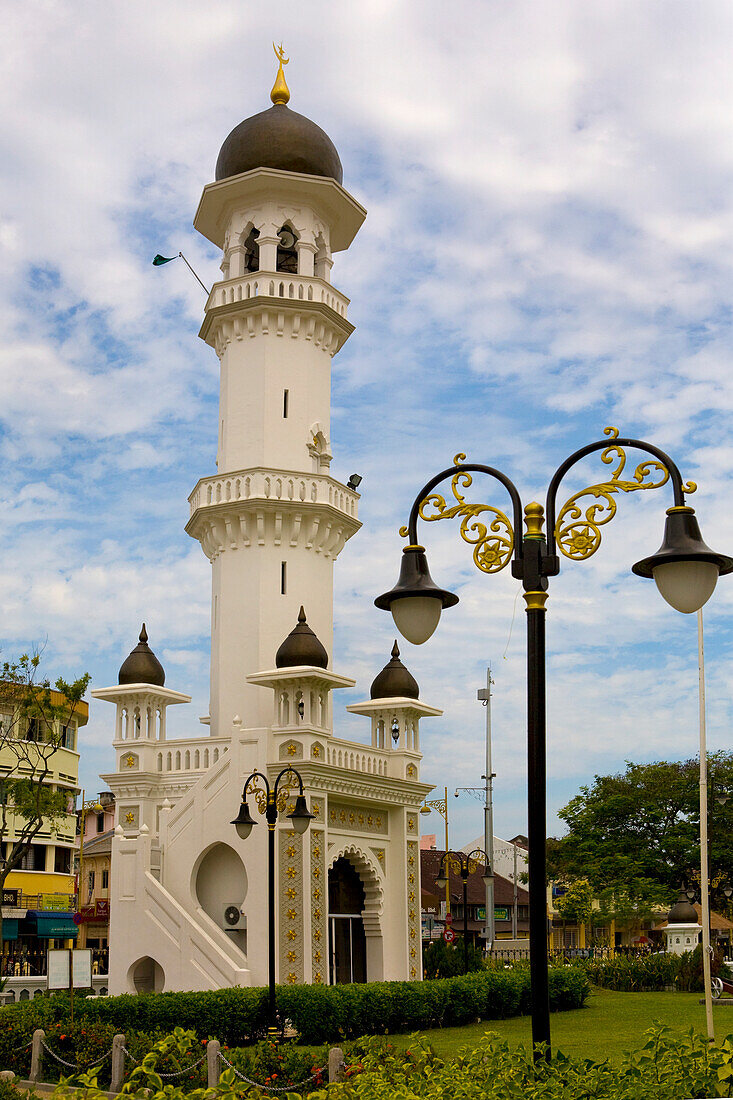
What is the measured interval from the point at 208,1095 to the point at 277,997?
51.6ft

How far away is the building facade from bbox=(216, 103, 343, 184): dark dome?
59 millimetres

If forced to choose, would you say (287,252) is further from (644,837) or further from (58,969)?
(644,837)

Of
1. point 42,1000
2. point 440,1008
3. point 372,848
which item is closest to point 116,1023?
point 42,1000

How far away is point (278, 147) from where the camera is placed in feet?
113

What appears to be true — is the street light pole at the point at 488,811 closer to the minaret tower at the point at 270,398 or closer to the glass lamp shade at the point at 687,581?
the minaret tower at the point at 270,398

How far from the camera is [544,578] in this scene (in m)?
10.1

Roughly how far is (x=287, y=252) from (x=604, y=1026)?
22854 mm

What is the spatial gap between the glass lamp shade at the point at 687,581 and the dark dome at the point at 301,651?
758 inches

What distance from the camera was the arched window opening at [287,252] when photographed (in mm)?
34844

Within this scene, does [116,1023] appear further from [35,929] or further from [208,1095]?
[35,929]

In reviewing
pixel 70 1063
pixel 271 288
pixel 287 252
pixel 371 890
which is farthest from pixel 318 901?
pixel 287 252

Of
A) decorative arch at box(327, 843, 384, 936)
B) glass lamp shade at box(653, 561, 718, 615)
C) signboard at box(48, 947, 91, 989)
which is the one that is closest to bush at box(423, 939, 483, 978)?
decorative arch at box(327, 843, 384, 936)

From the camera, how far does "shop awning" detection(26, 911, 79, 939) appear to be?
177ft

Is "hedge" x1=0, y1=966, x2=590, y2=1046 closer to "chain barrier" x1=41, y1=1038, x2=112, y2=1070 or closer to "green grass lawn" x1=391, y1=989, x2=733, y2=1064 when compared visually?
"green grass lawn" x1=391, y1=989, x2=733, y2=1064
